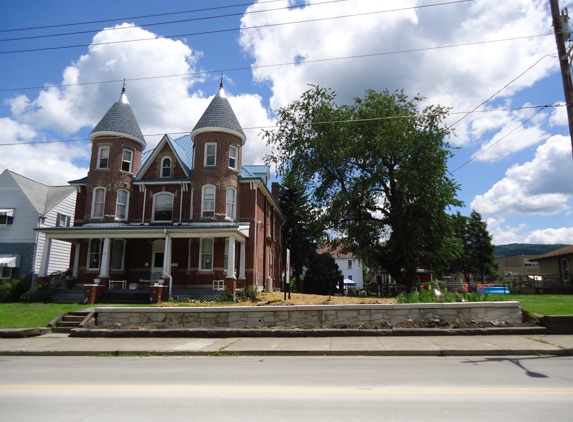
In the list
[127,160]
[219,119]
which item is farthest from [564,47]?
[127,160]

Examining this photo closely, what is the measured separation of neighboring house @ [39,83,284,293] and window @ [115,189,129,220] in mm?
61

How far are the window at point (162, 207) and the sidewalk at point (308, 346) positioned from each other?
1394 centimetres

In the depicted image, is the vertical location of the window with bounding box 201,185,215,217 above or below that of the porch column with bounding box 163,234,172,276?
above

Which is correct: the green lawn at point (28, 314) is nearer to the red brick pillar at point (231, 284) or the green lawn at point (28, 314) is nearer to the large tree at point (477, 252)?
the red brick pillar at point (231, 284)

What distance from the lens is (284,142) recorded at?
31.6 m

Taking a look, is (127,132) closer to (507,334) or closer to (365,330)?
(365,330)

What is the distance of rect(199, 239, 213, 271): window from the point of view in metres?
24.9

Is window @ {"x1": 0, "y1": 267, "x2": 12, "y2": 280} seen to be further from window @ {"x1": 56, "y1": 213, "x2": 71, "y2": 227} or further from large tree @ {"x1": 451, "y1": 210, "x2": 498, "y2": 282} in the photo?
large tree @ {"x1": 451, "y1": 210, "x2": 498, "y2": 282}

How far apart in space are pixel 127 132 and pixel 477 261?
44576 mm

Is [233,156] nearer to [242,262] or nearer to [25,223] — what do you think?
[242,262]

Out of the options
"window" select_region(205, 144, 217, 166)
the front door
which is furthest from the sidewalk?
"window" select_region(205, 144, 217, 166)

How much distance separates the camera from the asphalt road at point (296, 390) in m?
5.36

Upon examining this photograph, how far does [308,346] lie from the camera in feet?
37.3

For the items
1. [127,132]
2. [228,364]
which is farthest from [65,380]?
[127,132]
